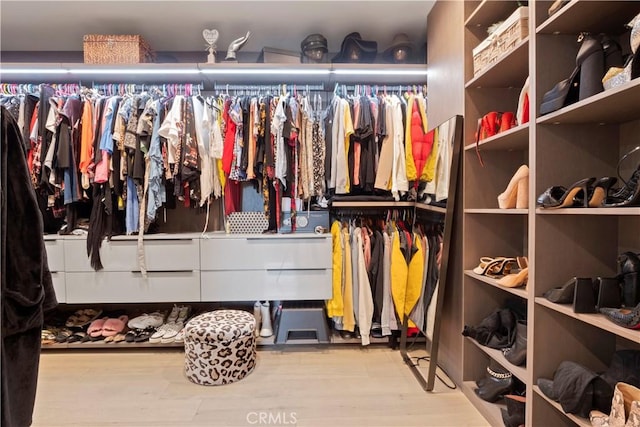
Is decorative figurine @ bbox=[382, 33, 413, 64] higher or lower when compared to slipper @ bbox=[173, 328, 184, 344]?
higher

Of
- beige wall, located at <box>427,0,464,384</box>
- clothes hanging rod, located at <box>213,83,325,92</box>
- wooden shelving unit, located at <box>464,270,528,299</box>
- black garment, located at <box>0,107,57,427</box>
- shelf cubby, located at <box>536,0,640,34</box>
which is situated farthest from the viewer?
clothes hanging rod, located at <box>213,83,325,92</box>

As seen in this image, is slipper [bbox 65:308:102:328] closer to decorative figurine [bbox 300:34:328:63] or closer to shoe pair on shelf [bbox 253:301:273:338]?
shoe pair on shelf [bbox 253:301:273:338]

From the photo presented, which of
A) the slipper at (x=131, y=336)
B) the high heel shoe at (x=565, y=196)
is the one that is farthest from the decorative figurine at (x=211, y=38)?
the high heel shoe at (x=565, y=196)

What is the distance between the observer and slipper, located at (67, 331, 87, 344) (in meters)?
2.23

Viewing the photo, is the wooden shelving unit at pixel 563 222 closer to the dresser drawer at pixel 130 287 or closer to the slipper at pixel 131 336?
the dresser drawer at pixel 130 287

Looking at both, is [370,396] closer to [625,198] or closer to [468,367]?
[468,367]

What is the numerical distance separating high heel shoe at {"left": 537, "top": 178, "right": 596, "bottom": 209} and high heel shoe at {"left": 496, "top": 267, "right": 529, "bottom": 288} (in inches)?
14.2

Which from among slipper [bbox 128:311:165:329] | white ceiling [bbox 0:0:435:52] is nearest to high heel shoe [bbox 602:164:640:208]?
white ceiling [bbox 0:0:435:52]

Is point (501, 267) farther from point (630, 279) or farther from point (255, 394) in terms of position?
point (255, 394)

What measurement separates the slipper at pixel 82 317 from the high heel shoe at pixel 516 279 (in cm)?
287

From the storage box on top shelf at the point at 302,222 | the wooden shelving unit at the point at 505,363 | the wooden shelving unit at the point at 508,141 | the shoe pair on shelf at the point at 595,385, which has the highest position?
the wooden shelving unit at the point at 508,141

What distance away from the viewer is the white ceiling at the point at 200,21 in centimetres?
204

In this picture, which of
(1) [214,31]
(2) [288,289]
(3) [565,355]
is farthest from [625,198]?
(1) [214,31]

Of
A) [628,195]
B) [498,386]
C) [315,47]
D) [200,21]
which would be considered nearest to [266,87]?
[315,47]
